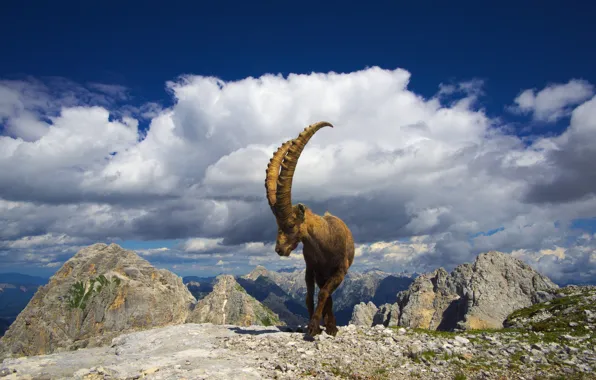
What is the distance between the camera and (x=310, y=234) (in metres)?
13.4

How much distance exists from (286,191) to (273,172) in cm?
125

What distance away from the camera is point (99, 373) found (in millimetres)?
9570

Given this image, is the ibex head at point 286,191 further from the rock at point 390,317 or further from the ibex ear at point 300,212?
the rock at point 390,317

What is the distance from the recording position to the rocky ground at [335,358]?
10164 mm

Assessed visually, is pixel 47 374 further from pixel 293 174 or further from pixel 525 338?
pixel 525 338

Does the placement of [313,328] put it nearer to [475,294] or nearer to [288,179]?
[288,179]

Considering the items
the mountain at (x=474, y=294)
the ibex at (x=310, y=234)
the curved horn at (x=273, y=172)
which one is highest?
the curved horn at (x=273, y=172)

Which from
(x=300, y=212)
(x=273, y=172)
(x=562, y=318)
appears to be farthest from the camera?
(x=562, y=318)

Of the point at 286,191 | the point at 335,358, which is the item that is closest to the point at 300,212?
the point at 286,191

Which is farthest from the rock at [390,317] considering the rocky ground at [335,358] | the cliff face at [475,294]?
the rocky ground at [335,358]

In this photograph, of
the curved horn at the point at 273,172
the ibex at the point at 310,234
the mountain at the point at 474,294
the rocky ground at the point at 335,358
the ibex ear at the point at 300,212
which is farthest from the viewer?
the mountain at the point at 474,294

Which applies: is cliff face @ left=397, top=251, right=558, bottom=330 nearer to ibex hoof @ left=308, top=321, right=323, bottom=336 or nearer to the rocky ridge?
the rocky ridge

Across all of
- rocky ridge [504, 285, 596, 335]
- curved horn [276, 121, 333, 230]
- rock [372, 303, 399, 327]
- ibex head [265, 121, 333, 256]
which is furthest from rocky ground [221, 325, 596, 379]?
rock [372, 303, 399, 327]

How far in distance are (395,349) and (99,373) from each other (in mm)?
9590
